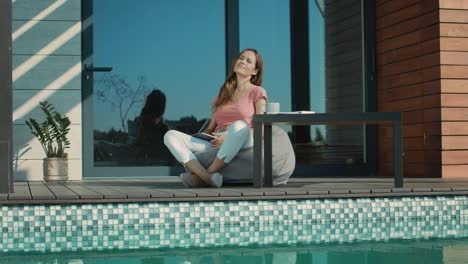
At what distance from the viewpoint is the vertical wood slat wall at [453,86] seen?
6344mm

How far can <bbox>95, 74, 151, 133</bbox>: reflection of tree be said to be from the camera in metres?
6.94

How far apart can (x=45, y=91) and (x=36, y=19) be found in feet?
2.24

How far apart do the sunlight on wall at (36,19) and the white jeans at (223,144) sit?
2475 mm

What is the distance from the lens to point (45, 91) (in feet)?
22.0

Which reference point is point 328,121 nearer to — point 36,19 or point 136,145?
point 136,145

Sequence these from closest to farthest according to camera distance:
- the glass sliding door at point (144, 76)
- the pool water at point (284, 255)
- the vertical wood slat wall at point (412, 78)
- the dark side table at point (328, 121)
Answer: the pool water at point (284, 255)
the dark side table at point (328, 121)
the vertical wood slat wall at point (412, 78)
the glass sliding door at point (144, 76)

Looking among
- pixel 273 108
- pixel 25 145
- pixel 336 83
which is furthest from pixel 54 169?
pixel 336 83

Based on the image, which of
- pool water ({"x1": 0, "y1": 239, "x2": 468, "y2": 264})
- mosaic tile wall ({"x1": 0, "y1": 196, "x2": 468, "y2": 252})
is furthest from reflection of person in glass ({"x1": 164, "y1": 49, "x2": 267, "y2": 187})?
pool water ({"x1": 0, "y1": 239, "x2": 468, "y2": 264})

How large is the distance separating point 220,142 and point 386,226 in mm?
1318

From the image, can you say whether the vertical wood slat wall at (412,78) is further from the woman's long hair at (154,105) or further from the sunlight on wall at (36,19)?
the sunlight on wall at (36,19)

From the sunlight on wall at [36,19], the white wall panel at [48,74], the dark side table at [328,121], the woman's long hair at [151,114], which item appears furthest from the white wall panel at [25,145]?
the dark side table at [328,121]

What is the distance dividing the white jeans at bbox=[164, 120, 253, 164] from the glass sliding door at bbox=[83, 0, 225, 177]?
205cm

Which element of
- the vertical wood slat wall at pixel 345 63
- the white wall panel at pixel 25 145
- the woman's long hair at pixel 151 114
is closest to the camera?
the white wall panel at pixel 25 145

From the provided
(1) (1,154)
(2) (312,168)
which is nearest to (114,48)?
(2) (312,168)
